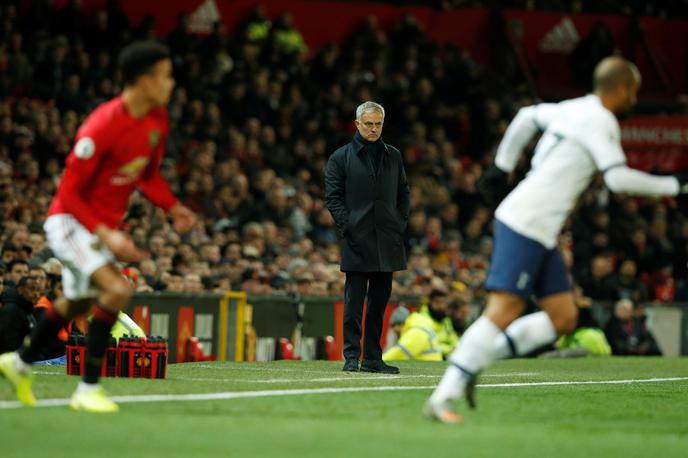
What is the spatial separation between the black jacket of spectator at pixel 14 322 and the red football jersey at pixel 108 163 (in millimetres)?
5318

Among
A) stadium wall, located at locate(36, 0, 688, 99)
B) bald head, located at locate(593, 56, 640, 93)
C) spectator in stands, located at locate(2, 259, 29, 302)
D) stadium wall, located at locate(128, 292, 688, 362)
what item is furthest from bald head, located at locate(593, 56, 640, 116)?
stadium wall, located at locate(36, 0, 688, 99)

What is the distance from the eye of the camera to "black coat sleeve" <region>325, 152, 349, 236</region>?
40.5 feet

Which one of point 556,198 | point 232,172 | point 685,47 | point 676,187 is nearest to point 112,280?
point 556,198

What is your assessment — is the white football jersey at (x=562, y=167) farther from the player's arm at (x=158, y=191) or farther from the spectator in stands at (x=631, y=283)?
the spectator in stands at (x=631, y=283)

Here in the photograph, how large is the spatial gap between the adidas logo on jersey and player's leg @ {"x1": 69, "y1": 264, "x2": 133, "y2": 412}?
2337cm

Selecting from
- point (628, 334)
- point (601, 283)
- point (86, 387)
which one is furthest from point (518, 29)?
point (86, 387)

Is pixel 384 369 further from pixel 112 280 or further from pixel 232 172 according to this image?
pixel 232 172

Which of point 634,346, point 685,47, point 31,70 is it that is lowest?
point 634,346

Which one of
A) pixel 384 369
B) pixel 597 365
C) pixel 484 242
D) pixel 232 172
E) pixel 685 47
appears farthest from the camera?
pixel 685 47

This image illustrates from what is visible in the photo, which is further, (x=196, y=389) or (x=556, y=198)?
(x=196, y=389)

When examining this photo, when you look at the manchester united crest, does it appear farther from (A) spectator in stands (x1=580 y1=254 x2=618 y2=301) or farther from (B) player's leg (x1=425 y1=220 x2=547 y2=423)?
(A) spectator in stands (x1=580 y1=254 x2=618 y2=301)

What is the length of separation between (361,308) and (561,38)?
63.3 ft

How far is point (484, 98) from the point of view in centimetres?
2711

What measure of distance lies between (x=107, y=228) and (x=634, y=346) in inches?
569
